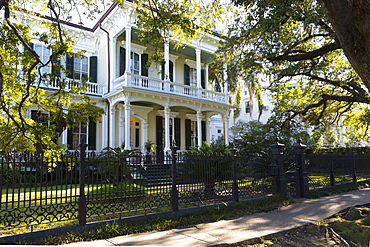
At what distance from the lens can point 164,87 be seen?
16.1 metres

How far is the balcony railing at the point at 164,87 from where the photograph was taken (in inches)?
584

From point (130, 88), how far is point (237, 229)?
1032 cm

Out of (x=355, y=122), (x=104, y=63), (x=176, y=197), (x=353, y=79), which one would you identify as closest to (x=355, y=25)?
(x=176, y=197)

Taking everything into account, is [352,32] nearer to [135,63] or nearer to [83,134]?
[135,63]

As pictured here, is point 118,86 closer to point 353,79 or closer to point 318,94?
point 318,94

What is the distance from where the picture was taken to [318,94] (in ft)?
52.9

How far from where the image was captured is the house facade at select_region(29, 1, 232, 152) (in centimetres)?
1494

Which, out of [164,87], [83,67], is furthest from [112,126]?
[83,67]

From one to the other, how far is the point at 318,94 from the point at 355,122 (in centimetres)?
610

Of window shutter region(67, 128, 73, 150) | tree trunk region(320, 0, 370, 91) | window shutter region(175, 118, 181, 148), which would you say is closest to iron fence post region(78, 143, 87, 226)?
tree trunk region(320, 0, 370, 91)

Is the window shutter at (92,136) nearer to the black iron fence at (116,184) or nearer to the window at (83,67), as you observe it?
the window at (83,67)

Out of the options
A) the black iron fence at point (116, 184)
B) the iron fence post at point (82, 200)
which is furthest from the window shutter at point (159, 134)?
the iron fence post at point (82, 200)

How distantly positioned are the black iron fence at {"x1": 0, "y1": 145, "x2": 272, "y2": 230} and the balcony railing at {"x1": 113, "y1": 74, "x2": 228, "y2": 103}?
27.9ft

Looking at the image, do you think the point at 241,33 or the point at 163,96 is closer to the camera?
the point at 241,33
